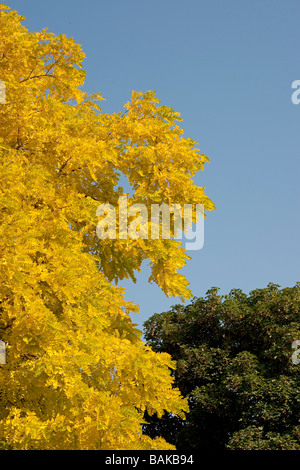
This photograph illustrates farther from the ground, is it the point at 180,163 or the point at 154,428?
the point at 180,163

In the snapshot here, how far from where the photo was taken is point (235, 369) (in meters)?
21.2

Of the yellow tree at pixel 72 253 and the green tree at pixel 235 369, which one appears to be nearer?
the yellow tree at pixel 72 253

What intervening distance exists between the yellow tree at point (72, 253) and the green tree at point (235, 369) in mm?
8862

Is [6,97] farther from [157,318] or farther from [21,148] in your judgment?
[157,318]

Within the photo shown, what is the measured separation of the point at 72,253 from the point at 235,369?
503 inches

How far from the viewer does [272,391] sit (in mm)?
19906

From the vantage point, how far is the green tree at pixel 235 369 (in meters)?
19.8

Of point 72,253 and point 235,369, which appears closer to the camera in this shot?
point 72,253

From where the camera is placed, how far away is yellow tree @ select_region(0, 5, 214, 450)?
9.17m

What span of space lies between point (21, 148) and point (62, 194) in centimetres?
133

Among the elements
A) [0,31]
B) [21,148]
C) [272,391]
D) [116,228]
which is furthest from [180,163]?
[272,391]

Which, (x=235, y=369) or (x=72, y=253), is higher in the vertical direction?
(x=72, y=253)
